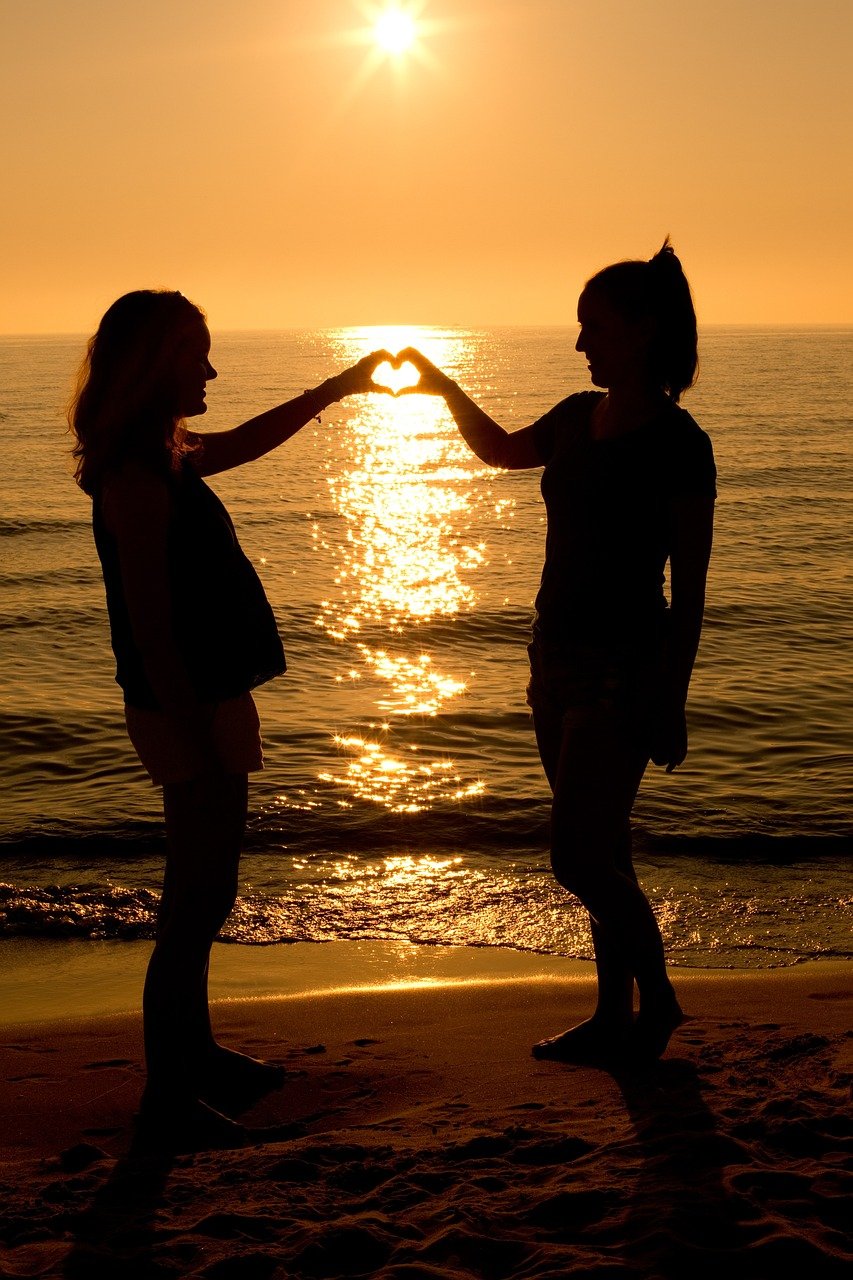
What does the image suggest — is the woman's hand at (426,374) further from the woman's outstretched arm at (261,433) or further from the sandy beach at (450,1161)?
the sandy beach at (450,1161)

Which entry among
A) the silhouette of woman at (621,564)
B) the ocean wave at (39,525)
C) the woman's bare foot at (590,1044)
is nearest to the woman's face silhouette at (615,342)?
the silhouette of woman at (621,564)

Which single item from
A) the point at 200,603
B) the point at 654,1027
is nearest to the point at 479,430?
the point at 200,603

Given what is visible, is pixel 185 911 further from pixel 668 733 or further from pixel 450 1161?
pixel 668 733

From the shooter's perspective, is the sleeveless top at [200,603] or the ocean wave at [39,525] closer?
the sleeveless top at [200,603]

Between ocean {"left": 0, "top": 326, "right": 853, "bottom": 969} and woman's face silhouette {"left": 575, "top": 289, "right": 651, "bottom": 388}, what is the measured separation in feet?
10.3

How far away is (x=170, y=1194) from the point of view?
3045mm

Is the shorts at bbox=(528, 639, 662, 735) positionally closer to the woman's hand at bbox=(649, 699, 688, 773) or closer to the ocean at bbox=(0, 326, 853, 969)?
the woman's hand at bbox=(649, 699, 688, 773)

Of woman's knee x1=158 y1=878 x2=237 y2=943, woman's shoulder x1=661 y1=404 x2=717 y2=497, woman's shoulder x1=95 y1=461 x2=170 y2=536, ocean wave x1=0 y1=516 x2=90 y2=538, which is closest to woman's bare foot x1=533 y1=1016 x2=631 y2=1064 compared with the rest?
woman's knee x1=158 y1=878 x2=237 y2=943

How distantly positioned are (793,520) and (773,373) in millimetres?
57116

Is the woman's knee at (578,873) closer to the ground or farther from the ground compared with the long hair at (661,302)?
closer to the ground

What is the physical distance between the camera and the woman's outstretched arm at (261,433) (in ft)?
12.3

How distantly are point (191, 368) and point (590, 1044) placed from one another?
7.78 ft

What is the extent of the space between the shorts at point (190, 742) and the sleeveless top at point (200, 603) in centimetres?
4

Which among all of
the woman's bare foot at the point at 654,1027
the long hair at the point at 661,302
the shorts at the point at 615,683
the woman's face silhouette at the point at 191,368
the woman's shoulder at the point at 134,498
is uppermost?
the long hair at the point at 661,302
